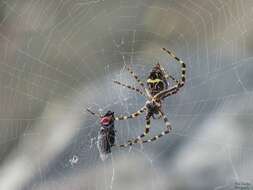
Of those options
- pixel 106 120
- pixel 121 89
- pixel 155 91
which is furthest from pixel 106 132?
pixel 121 89

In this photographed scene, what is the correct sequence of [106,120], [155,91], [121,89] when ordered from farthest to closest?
[121,89], [155,91], [106,120]

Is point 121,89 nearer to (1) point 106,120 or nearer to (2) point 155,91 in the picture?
(2) point 155,91

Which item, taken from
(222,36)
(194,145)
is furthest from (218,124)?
(222,36)

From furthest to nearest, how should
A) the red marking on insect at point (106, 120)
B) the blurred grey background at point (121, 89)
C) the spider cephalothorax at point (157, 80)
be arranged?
the blurred grey background at point (121, 89) → the red marking on insect at point (106, 120) → the spider cephalothorax at point (157, 80)

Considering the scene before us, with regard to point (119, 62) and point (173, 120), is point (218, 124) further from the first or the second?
point (119, 62)

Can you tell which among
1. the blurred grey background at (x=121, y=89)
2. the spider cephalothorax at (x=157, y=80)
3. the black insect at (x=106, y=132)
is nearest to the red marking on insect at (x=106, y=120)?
the black insect at (x=106, y=132)

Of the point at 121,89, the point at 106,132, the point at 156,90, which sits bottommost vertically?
the point at 106,132

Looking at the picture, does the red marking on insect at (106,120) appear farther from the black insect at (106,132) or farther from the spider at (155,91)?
the spider at (155,91)

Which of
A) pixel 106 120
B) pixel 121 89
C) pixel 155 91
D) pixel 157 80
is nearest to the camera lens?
pixel 157 80

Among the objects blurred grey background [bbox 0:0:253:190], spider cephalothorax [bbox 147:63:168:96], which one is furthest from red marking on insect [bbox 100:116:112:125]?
blurred grey background [bbox 0:0:253:190]
